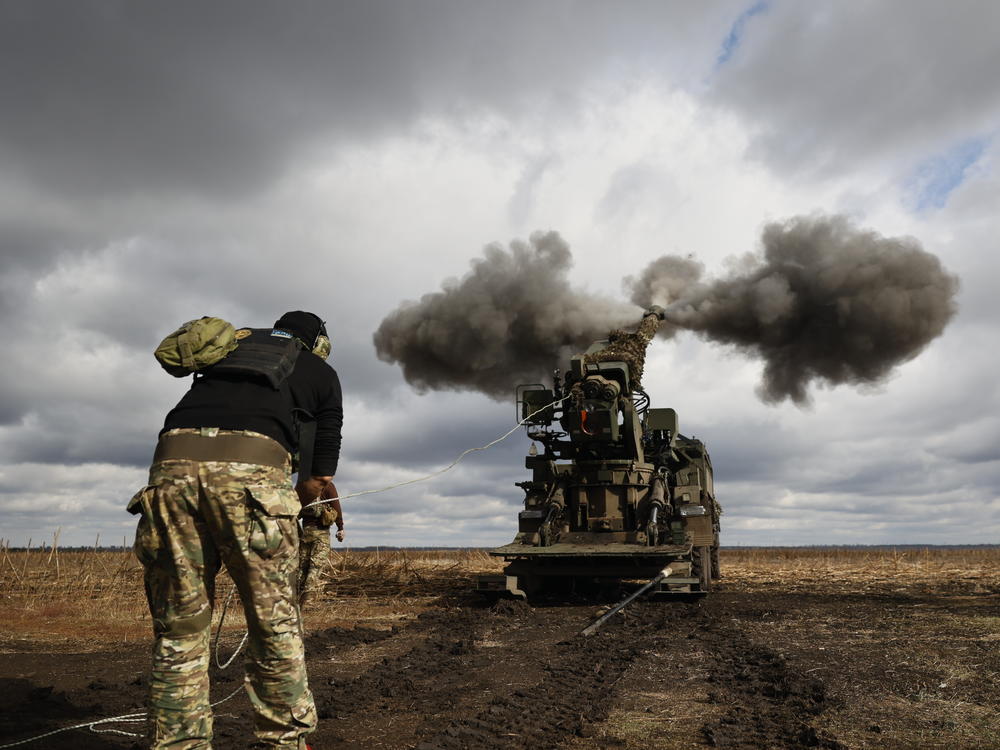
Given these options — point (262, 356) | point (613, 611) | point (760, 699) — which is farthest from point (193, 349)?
point (613, 611)

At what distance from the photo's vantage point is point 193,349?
11.8ft

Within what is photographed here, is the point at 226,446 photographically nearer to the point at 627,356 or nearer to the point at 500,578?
the point at 500,578

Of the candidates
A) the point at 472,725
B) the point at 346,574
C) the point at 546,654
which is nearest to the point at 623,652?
the point at 546,654

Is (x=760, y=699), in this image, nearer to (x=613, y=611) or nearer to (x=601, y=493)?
(x=613, y=611)

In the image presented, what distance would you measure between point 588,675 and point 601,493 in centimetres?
746

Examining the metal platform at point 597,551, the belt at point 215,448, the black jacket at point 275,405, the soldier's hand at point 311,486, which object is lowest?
the metal platform at point 597,551

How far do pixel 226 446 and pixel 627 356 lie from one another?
1133cm

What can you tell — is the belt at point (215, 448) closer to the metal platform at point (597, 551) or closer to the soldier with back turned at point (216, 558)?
the soldier with back turned at point (216, 558)

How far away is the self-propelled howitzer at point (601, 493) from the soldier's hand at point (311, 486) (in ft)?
27.4

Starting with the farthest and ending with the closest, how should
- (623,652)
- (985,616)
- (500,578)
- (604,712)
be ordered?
(500,578)
(985,616)
(623,652)
(604,712)

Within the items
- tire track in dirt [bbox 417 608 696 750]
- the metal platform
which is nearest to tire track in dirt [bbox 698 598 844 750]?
tire track in dirt [bbox 417 608 696 750]

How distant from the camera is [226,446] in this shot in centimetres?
344

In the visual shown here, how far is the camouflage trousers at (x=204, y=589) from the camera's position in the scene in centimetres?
334

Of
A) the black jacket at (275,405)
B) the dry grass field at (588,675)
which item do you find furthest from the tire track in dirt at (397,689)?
the black jacket at (275,405)
